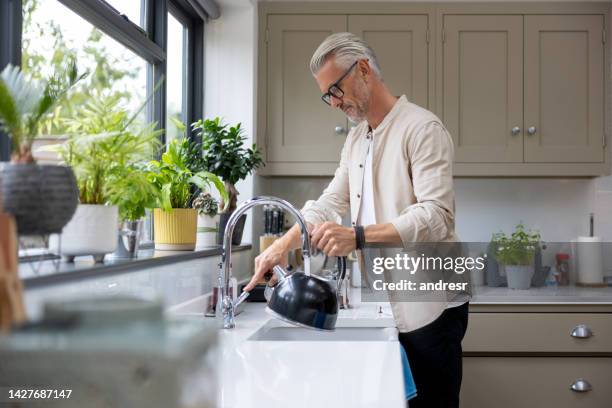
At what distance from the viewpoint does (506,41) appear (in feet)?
10.3

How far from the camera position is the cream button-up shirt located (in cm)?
→ 170

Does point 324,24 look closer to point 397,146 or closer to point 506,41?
point 506,41

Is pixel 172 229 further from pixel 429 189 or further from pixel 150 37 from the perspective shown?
pixel 150 37

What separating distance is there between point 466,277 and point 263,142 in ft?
3.77

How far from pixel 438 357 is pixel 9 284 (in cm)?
167

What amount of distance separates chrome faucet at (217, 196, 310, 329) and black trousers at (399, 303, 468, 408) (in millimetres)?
538

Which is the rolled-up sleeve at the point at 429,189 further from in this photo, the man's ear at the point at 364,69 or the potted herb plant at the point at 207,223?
the potted herb plant at the point at 207,223

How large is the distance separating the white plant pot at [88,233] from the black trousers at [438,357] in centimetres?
102

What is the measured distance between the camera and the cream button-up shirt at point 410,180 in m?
1.70

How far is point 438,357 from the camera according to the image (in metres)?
1.92

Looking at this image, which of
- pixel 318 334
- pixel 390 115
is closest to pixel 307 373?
pixel 318 334

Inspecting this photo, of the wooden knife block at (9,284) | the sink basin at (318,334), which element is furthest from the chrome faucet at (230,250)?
the wooden knife block at (9,284)

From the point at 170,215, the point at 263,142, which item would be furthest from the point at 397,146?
the point at 263,142

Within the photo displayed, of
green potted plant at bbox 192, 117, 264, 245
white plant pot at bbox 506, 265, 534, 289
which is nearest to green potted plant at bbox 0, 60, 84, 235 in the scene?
green potted plant at bbox 192, 117, 264, 245
